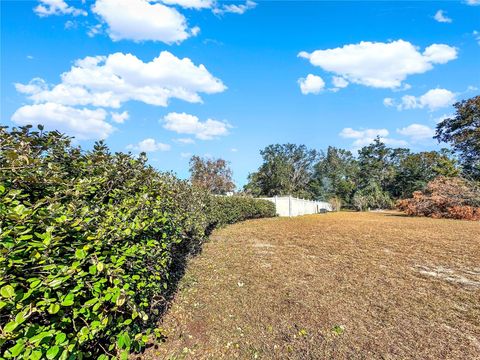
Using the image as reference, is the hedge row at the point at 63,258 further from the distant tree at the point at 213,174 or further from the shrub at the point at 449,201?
the distant tree at the point at 213,174

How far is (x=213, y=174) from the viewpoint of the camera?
26.1 meters

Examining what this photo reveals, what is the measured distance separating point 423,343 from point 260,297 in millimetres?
1703

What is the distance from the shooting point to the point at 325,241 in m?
7.26

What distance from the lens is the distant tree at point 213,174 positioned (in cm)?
2569

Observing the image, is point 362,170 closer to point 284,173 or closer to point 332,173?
point 332,173

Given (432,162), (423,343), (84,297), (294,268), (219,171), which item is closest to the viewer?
(84,297)

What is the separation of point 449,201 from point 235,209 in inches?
448

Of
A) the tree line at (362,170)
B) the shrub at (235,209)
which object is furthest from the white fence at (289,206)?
the tree line at (362,170)

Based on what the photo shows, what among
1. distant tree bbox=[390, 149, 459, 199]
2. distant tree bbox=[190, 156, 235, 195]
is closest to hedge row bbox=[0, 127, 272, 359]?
distant tree bbox=[190, 156, 235, 195]

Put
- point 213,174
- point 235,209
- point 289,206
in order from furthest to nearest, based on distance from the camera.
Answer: point 213,174, point 289,206, point 235,209

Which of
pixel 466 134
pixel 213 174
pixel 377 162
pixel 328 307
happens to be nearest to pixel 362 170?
pixel 377 162

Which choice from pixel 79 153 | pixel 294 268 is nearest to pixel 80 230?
pixel 79 153

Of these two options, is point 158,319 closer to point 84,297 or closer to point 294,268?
point 84,297

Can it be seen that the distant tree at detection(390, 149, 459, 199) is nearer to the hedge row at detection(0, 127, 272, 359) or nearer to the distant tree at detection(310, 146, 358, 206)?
the distant tree at detection(310, 146, 358, 206)
